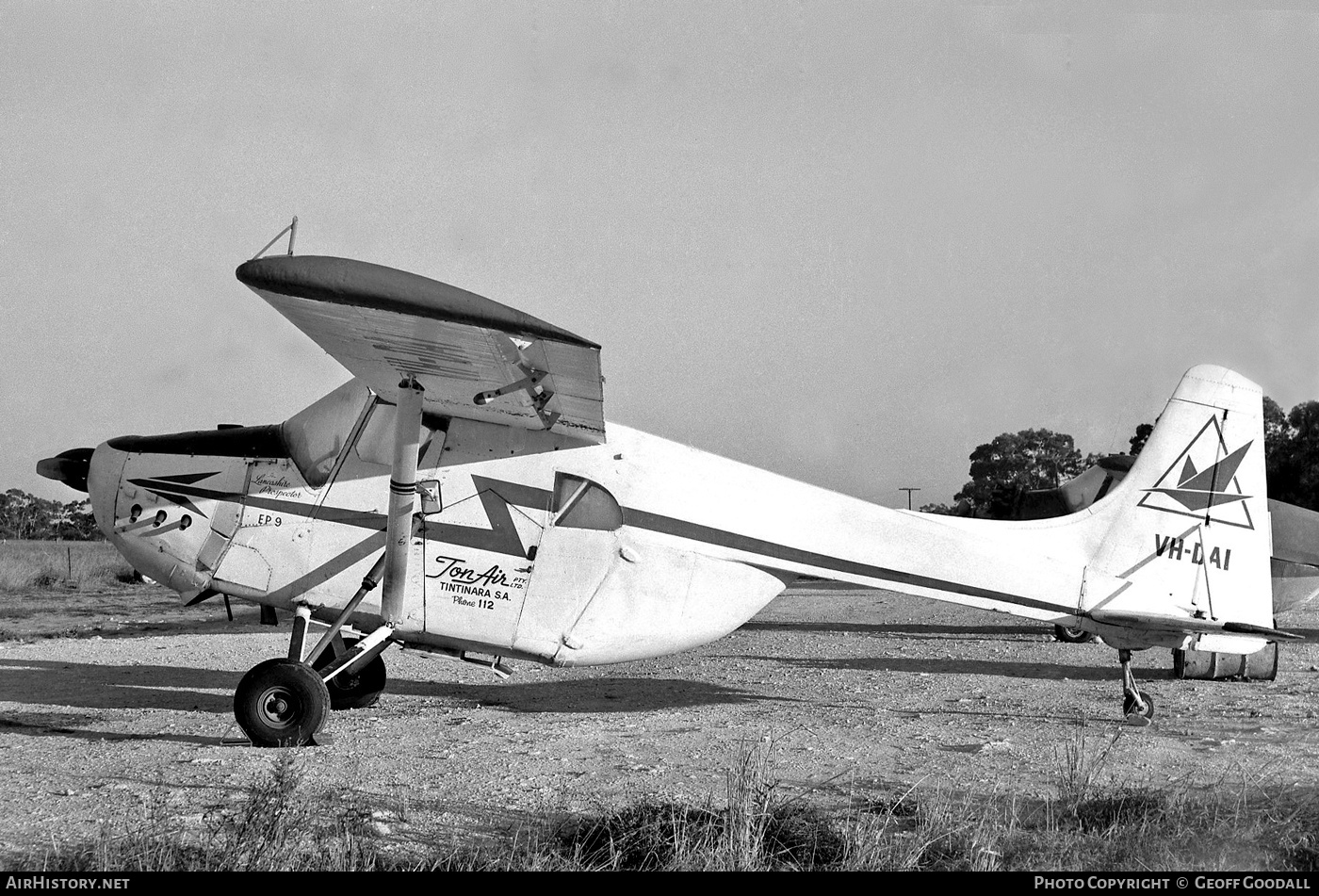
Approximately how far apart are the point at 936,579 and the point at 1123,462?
28.7 ft

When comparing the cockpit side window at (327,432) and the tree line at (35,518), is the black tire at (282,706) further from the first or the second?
the tree line at (35,518)

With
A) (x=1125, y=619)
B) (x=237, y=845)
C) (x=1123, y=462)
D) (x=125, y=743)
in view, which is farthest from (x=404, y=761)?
(x=1123, y=462)

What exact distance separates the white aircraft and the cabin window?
0.5 inches

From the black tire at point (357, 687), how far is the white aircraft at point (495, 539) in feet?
1.19

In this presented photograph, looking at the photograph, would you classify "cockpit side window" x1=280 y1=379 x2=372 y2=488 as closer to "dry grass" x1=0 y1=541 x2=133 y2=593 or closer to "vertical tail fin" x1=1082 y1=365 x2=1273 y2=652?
"vertical tail fin" x1=1082 y1=365 x2=1273 y2=652

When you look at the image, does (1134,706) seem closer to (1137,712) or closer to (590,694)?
(1137,712)

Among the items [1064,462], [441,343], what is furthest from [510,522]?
[1064,462]

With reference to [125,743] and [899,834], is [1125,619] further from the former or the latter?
[125,743]

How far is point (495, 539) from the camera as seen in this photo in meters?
7.30

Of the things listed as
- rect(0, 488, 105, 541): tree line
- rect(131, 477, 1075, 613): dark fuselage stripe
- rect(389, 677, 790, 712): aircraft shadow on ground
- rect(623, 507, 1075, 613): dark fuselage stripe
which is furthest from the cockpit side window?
rect(0, 488, 105, 541): tree line

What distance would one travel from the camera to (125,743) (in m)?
6.69

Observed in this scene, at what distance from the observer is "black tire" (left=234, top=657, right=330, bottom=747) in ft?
21.5

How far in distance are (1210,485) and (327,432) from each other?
23.0 ft

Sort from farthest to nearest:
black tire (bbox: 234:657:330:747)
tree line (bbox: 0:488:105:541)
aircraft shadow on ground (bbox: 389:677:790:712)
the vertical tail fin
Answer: tree line (bbox: 0:488:105:541) → aircraft shadow on ground (bbox: 389:677:790:712) → the vertical tail fin → black tire (bbox: 234:657:330:747)
